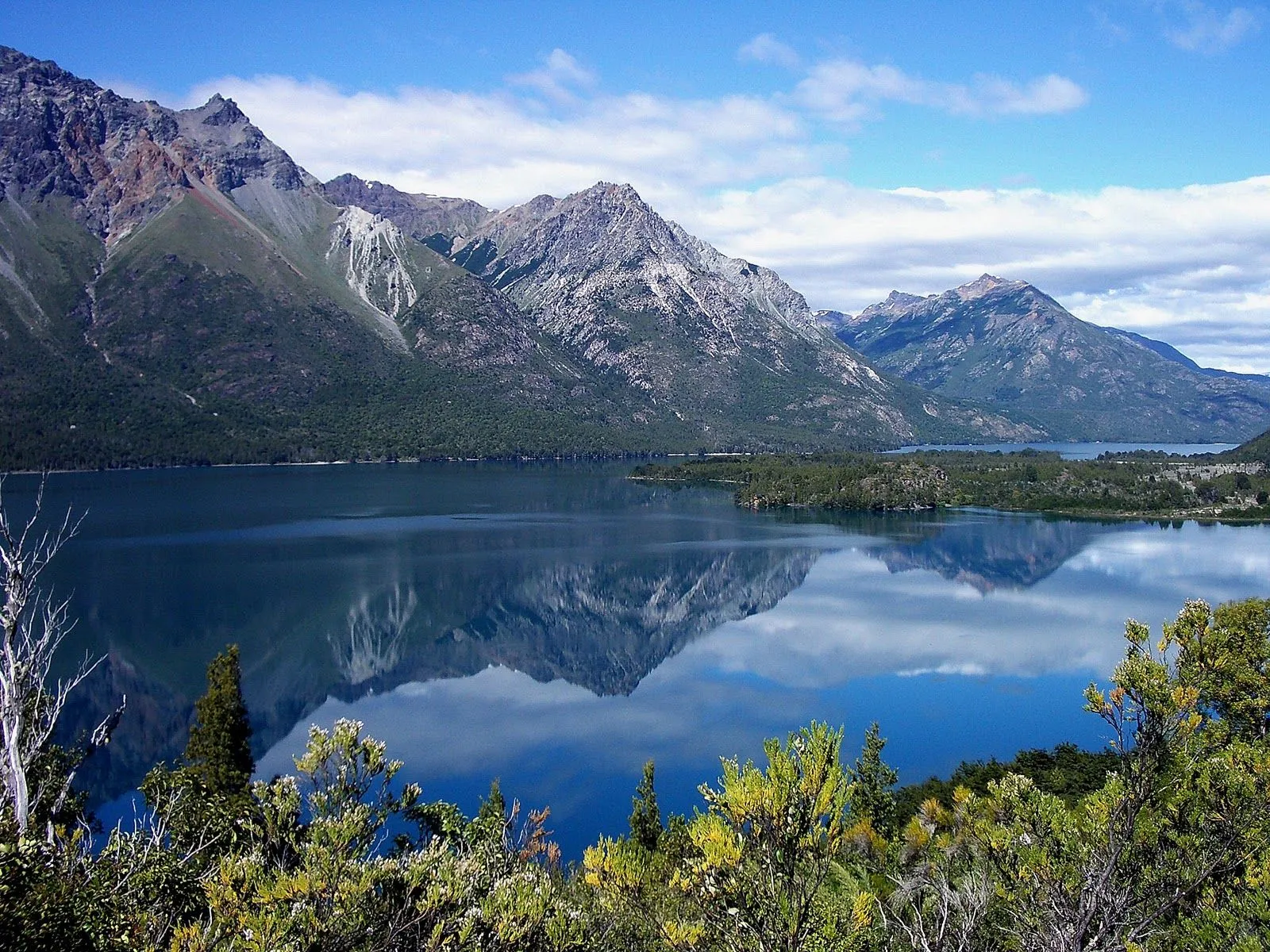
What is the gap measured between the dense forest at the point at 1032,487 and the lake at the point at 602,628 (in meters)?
12.3

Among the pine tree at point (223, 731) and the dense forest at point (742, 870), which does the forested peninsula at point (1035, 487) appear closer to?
the pine tree at point (223, 731)

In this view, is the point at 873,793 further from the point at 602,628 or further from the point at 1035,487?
the point at 1035,487

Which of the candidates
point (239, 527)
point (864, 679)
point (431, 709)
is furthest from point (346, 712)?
point (239, 527)

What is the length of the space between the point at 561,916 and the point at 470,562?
245 ft

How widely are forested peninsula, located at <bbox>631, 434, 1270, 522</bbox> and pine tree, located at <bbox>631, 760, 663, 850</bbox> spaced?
107637mm

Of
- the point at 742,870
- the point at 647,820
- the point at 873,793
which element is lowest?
the point at 647,820

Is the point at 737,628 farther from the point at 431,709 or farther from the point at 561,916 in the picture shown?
the point at 561,916

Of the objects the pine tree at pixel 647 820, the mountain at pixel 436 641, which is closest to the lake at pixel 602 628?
the mountain at pixel 436 641

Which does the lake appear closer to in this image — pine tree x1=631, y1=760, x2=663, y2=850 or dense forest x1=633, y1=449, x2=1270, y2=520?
pine tree x1=631, y1=760, x2=663, y2=850

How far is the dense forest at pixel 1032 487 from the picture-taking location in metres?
128

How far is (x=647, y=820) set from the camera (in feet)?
89.5

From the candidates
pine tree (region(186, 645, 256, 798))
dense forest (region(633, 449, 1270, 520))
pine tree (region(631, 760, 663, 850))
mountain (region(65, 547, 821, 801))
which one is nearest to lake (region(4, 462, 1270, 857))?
mountain (region(65, 547, 821, 801))

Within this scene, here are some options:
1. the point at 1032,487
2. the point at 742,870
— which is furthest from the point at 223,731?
the point at 1032,487

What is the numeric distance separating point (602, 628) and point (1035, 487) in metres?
101
